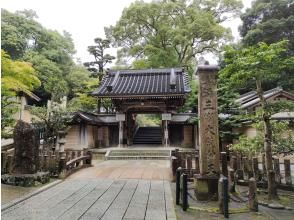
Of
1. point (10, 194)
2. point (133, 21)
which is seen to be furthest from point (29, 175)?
point (133, 21)

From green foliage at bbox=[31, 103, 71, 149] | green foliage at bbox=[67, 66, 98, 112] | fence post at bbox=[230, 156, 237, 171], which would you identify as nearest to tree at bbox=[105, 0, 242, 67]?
green foliage at bbox=[67, 66, 98, 112]

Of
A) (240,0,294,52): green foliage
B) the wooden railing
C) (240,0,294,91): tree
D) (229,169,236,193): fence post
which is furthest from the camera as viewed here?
(240,0,294,52): green foliage

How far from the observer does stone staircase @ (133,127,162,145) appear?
21.4 metres

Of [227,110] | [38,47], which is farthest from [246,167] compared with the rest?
[38,47]

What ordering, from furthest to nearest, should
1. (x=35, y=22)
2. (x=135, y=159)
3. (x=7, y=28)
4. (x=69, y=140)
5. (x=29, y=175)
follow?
(x=35, y=22)
(x=7, y=28)
(x=69, y=140)
(x=135, y=159)
(x=29, y=175)

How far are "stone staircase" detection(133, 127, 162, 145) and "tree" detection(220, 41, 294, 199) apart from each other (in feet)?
49.0

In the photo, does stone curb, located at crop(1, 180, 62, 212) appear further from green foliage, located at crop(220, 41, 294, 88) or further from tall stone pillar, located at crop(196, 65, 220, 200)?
green foliage, located at crop(220, 41, 294, 88)

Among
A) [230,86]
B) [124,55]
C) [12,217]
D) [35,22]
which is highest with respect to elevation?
[35,22]

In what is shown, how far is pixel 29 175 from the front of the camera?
7289 millimetres

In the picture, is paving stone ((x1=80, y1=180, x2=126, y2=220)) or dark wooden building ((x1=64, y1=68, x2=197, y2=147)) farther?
dark wooden building ((x1=64, y1=68, x2=197, y2=147))

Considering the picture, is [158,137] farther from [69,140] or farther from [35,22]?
[35,22]

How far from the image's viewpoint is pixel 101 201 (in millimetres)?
5785

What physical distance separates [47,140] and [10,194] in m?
5.81

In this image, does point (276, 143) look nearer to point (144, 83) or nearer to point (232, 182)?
point (232, 182)
